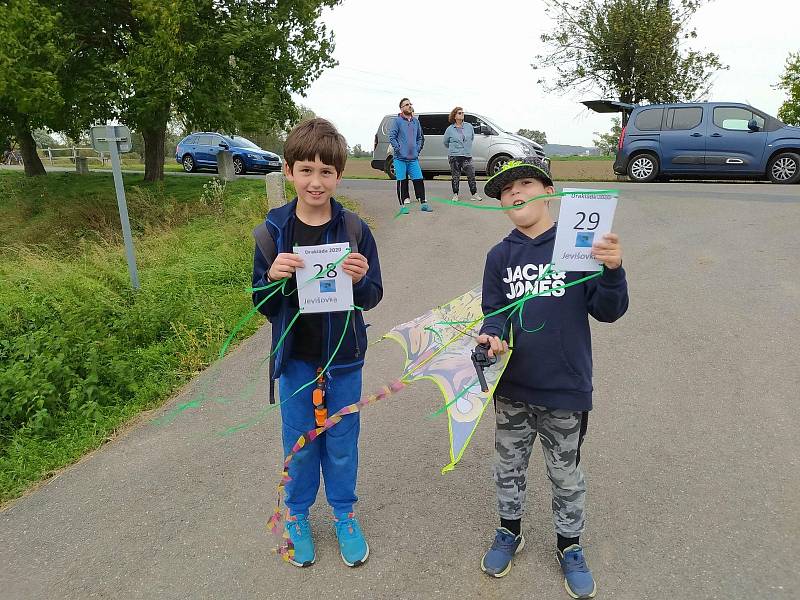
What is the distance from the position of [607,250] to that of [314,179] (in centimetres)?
111

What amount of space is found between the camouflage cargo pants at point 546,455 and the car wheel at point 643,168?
12748 mm

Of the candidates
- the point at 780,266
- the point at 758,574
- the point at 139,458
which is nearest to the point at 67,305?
the point at 139,458

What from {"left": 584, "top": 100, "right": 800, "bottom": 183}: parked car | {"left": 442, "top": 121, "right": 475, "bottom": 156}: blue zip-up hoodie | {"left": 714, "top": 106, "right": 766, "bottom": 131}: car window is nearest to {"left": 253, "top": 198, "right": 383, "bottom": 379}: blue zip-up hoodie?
{"left": 442, "top": 121, "right": 475, "bottom": 156}: blue zip-up hoodie

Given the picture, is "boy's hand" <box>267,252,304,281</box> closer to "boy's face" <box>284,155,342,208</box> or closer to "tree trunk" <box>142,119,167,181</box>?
"boy's face" <box>284,155,342,208</box>

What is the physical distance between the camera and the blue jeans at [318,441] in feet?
8.23

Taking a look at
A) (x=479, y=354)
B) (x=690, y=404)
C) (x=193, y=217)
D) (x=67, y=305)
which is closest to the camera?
(x=479, y=354)

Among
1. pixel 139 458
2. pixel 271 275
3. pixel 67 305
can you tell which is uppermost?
pixel 271 275

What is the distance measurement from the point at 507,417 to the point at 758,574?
1.20 metres

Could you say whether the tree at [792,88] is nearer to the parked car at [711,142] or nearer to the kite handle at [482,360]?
the parked car at [711,142]

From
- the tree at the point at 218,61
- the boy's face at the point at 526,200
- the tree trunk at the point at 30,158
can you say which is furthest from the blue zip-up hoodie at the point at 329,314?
the tree trunk at the point at 30,158

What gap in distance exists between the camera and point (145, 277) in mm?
6918

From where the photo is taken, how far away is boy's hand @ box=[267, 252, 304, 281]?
2176mm

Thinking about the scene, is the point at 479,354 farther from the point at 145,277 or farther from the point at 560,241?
the point at 145,277

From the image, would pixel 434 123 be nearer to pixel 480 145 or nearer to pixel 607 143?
pixel 480 145
